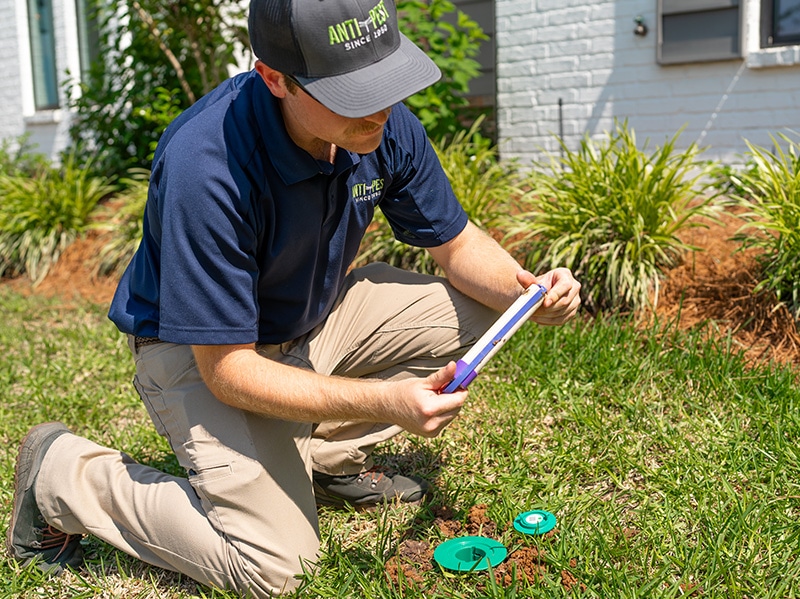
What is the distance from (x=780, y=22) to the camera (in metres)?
5.08

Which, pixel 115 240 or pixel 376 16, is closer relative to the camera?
pixel 376 16

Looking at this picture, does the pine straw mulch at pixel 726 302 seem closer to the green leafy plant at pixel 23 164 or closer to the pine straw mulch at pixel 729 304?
the pine straw mulch at pixel 729 304

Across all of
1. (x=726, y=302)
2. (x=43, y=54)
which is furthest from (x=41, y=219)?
(x=726, y=302)

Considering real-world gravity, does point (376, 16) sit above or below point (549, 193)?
above

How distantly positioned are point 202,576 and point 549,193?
284 centimetres

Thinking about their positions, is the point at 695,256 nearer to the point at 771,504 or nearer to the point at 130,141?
the point at 771,504

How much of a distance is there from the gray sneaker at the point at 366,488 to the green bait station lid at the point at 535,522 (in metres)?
0.43

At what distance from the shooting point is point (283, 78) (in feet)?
6.57

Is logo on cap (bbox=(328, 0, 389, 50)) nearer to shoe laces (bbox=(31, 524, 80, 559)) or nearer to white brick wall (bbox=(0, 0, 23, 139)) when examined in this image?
shoe laces (bbox=(31, 524, 80, 559))

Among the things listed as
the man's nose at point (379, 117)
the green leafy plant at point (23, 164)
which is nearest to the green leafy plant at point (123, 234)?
the green leafy plant at point (23, 164)

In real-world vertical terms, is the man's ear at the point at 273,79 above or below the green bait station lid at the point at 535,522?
above

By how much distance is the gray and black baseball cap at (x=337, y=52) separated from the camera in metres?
1.87

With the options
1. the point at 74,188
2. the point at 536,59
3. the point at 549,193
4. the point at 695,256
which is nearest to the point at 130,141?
the point at 74,188

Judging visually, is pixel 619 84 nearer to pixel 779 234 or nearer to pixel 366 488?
pixel 779 234
